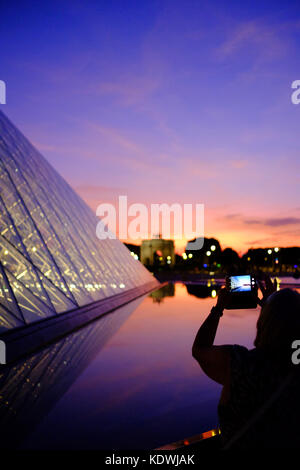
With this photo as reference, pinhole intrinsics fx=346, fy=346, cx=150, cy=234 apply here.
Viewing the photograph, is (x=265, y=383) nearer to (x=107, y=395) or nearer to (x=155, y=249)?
(x=107, y=395)

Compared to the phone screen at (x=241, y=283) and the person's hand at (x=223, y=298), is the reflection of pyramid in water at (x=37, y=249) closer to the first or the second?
the phone screen at (x=241, y=283)

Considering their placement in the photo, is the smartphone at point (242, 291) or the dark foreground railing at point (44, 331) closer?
the smartphone at point (242, 291)

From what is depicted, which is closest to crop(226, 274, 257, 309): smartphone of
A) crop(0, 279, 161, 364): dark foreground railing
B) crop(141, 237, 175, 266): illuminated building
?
crop(0, 279, 161, 364): dark foreground railing

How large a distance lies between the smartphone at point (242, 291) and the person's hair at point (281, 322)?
979 millimetres

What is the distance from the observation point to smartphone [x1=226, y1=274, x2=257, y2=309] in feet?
8.53

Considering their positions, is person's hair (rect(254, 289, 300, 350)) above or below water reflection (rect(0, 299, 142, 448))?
above

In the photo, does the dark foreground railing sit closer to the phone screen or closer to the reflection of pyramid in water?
the reflection of pyramid in water

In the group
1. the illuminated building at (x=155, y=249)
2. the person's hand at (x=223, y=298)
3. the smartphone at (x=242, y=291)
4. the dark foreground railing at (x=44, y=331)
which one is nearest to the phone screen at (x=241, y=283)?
the smartphone at (x=242, y=291)

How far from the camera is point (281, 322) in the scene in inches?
59.2

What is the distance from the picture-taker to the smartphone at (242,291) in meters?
2.60

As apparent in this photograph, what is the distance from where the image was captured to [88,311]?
12.2 m

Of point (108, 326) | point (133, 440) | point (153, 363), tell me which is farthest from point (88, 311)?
point (133, 440)

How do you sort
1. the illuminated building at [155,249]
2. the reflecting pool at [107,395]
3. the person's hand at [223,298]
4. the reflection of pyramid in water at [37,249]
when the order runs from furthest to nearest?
the illuminated building at [155,249], the reflection of pyramid in water at [37,249], the reflecting pool at [107,395], the person's hand at [223,298]

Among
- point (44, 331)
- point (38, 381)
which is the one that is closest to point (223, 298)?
point (38, 381)
